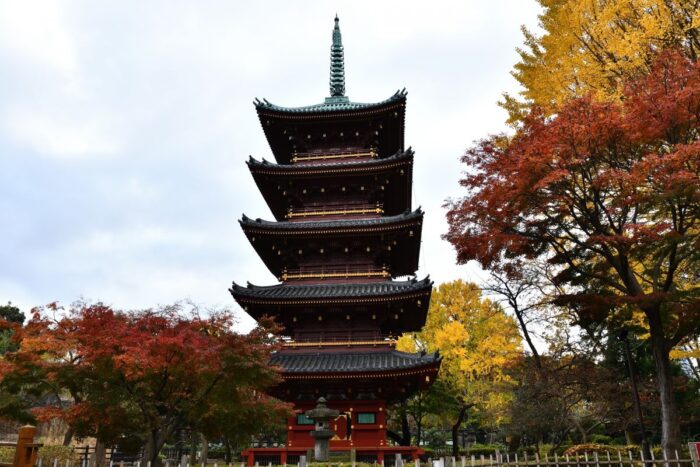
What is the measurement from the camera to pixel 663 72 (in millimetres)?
13047

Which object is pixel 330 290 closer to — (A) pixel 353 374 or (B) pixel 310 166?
(A) pixel 353 374

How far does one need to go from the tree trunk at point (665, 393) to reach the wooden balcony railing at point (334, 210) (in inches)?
496

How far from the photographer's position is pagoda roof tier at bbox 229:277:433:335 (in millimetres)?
19953

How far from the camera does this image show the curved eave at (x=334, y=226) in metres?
21.5

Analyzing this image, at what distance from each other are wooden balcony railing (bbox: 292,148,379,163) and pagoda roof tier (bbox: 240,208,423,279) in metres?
3.96

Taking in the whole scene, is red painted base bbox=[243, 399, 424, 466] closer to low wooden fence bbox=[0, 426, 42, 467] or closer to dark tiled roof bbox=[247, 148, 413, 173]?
dark tiled roof bbox=[247, 148, 413, 173]

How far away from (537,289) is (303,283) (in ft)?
49.9

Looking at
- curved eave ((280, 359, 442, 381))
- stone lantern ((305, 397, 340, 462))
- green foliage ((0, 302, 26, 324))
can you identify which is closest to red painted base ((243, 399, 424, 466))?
curved eave ((280, 359, 442, 381))

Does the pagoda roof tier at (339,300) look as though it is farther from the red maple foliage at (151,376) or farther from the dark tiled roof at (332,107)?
the dark tiled roof at (332,107)

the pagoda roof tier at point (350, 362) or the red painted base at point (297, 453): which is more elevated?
the pagoda roof tier at point (350, 362)

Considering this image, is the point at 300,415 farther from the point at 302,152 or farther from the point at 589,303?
the point at 302,152

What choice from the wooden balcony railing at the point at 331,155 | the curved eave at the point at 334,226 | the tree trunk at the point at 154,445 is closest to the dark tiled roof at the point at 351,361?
the curved eave at the point at 334,226

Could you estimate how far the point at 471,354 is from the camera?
115ft

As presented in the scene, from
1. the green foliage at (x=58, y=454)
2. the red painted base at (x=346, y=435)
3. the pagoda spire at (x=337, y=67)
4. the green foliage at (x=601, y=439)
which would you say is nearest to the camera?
the green foliage at (x=58, y=454)
